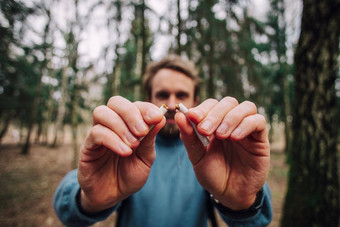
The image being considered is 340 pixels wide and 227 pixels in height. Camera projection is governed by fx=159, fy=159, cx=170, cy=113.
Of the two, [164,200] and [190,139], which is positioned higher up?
[190,139]

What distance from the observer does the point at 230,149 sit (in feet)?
4.74

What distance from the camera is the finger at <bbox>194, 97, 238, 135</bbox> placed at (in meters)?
1.06

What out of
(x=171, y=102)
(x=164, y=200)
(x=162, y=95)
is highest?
(x=162, y=95)

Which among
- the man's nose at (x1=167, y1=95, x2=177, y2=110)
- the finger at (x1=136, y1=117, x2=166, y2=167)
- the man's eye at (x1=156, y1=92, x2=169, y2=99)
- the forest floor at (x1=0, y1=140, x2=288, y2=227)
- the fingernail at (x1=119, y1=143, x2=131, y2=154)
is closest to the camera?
the fingernail at (x1=119, y1=143, x2=131, y2=154)

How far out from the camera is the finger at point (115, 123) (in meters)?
1.06

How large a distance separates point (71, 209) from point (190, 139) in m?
1.42

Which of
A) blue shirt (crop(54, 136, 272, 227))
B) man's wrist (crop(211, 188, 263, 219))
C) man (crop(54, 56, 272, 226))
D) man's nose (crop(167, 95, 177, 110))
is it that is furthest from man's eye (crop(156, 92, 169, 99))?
man's wrist (crop(211, 188, 263, 219))

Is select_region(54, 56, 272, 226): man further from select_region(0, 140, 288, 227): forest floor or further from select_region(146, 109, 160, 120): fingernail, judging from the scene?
select_region(0, 140, 288, 227): forest floor

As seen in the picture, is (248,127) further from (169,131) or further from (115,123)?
(169,131)

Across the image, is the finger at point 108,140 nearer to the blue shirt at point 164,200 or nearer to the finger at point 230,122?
the finger at point 230,122

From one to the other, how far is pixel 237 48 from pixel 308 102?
7.31 meters

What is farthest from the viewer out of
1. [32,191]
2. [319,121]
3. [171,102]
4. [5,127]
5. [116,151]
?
[32,191]

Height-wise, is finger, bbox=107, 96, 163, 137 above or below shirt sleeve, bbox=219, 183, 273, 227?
above

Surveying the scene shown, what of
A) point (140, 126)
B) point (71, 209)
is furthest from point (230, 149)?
point (71, 209)
